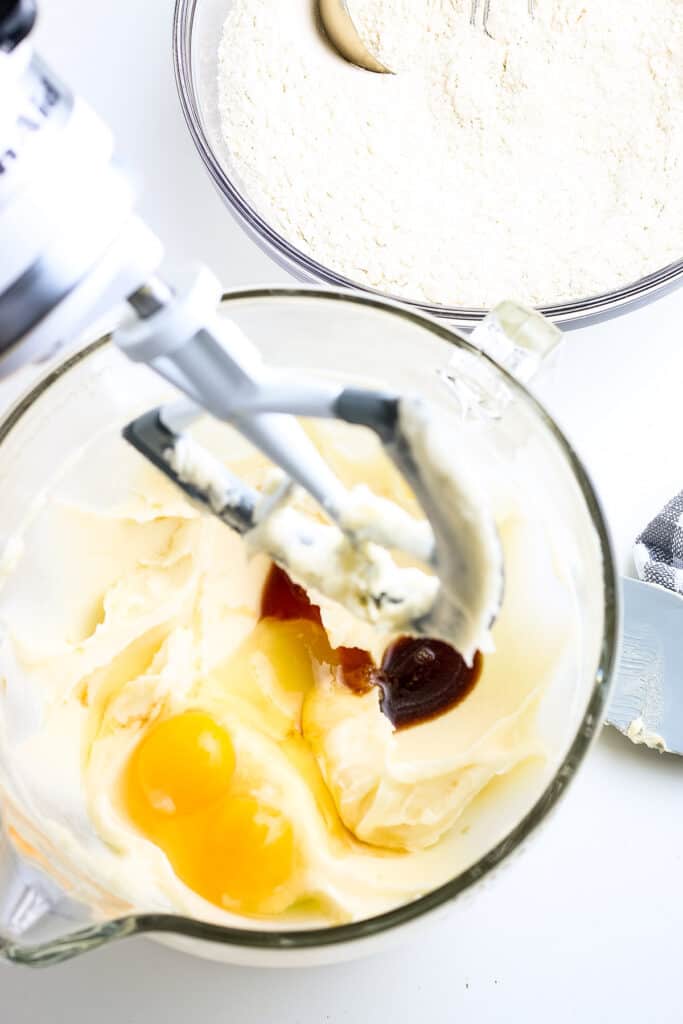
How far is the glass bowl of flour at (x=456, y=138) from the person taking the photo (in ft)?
2.89

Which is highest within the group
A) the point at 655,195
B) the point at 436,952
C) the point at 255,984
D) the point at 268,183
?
the point at 655,195

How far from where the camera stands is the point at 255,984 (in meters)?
0.77

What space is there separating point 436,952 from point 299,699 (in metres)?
0.22

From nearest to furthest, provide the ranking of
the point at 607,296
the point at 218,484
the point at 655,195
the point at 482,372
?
1. the point at 218,484
2. the point at 482,372
3. the point at 607,296
4. the point at 655,195

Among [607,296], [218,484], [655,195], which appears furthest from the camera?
[655,195]

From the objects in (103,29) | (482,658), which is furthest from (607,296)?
(103,29)

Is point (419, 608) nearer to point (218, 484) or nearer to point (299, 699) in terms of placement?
point (218, 484)

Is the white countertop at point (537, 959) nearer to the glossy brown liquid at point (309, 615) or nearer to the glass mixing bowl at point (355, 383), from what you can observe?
the glass mixing bowl at point (355, 383)

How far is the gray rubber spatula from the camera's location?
0.80 m

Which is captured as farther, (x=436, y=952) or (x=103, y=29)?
(x=103, y=29)

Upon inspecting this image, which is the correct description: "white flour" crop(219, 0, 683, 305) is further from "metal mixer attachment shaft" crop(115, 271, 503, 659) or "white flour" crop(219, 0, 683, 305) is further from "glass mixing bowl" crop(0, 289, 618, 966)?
"metal mixer attachment shaft" crop(115, 271, 503, 659)

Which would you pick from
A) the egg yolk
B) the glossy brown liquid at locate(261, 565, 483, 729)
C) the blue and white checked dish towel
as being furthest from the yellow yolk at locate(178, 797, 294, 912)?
the blue and white checked dish towel

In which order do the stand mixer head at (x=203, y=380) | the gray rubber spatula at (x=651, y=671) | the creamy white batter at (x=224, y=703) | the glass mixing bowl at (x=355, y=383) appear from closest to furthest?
the stand mixer head at (x=203, y=380)
the glass mixing bowl at (x=355, y=383)
the creamy white batter at (x=224, y=703)
the gray rubber spatula at (x=651, y=671)

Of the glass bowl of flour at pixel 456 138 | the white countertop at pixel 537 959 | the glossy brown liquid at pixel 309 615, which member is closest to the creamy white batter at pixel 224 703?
the glossy brown liquid at pixel 309 615
